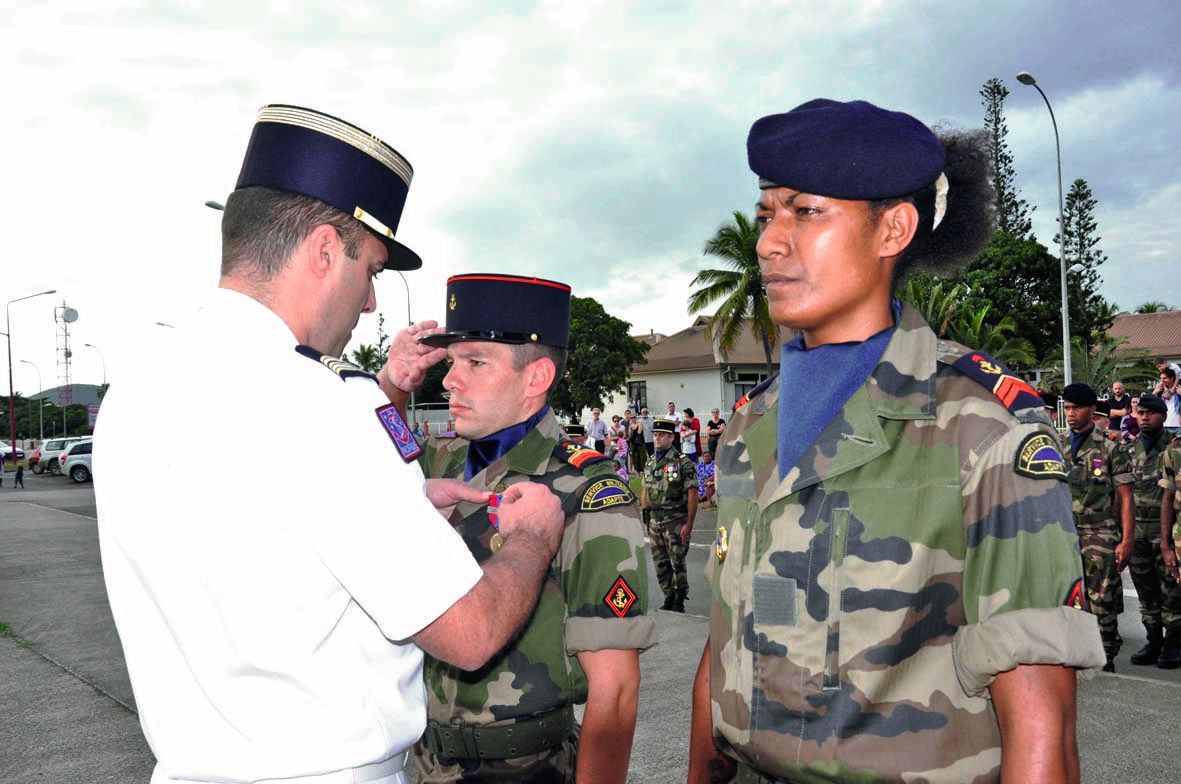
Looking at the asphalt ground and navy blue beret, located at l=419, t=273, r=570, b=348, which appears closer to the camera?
navy blue beret, located at l=419, t=273, r=570, b=348

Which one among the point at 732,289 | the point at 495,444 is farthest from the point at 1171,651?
the point at 732,289

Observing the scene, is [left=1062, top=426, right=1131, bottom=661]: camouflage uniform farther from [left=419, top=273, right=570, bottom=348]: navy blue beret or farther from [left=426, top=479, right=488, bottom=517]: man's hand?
[left=426, top=479, right=488, bottom=517]: man's hand

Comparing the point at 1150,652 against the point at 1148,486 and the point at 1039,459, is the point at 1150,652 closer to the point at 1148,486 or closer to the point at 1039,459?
the point at 1148,486

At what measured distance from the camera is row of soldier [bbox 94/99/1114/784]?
1588mm

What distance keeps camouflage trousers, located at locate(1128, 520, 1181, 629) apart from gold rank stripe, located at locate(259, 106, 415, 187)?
7.44 metres

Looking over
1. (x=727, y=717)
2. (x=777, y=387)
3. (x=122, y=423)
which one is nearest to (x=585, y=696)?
(x=727, y=717)

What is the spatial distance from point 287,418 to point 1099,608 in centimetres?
756

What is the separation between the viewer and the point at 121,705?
5977 mm

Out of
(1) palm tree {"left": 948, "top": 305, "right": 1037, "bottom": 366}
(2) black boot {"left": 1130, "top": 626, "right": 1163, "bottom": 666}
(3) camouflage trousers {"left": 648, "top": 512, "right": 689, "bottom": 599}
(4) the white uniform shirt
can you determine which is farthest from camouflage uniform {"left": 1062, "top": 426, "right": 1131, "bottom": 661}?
(1) palm tree {"left": 948, "top": 305, "right": 1037, "bottom": 366}

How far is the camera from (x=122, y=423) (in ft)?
5.44

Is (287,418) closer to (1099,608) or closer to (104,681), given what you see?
(104,681)

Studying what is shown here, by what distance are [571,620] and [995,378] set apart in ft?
4.23

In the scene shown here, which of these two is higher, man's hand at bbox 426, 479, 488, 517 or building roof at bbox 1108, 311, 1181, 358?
building roof at bbox 1108, 311, 1181, 358

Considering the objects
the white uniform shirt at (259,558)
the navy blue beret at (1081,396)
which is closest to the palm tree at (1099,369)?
the navy blue beret at (1081,396)
